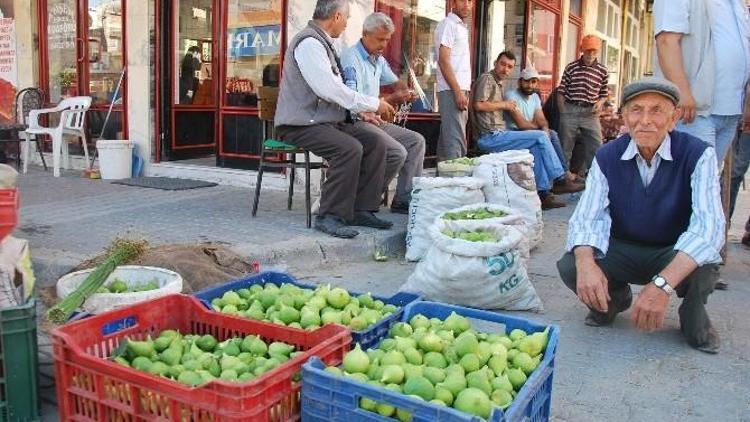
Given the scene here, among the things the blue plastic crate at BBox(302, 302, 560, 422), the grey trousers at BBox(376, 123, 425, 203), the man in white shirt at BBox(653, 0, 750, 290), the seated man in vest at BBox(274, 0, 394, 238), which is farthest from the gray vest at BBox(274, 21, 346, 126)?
the blue plastic crate at BBox(302, 302, 560, 422)

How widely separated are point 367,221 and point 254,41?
326 cm

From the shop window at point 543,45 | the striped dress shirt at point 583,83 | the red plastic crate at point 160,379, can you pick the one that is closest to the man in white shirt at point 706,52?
the red plastic crate at point 160,379

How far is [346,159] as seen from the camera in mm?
5168

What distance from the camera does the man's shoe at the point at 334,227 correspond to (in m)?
5.20

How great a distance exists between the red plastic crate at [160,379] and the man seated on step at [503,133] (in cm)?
527

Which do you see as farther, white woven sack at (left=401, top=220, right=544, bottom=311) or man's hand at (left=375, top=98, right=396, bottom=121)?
man's hand at (left=375, top=98, right=396, bottom=121)

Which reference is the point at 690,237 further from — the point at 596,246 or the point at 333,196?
the point at 333,196

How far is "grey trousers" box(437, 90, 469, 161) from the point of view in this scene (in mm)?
7008

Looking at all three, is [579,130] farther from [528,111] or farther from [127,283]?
[127,283]

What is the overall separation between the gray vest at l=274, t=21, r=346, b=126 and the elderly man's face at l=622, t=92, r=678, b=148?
2.56m

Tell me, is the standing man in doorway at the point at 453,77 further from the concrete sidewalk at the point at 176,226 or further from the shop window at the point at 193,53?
the shop window at the point at 193,53

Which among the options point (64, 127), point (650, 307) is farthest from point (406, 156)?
point (64, 127)

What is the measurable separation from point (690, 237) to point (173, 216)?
4142 mm

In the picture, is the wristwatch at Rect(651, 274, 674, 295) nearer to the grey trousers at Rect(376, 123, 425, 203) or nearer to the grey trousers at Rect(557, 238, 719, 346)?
the grey trousers at Rect(557, 238, 719, 346)
